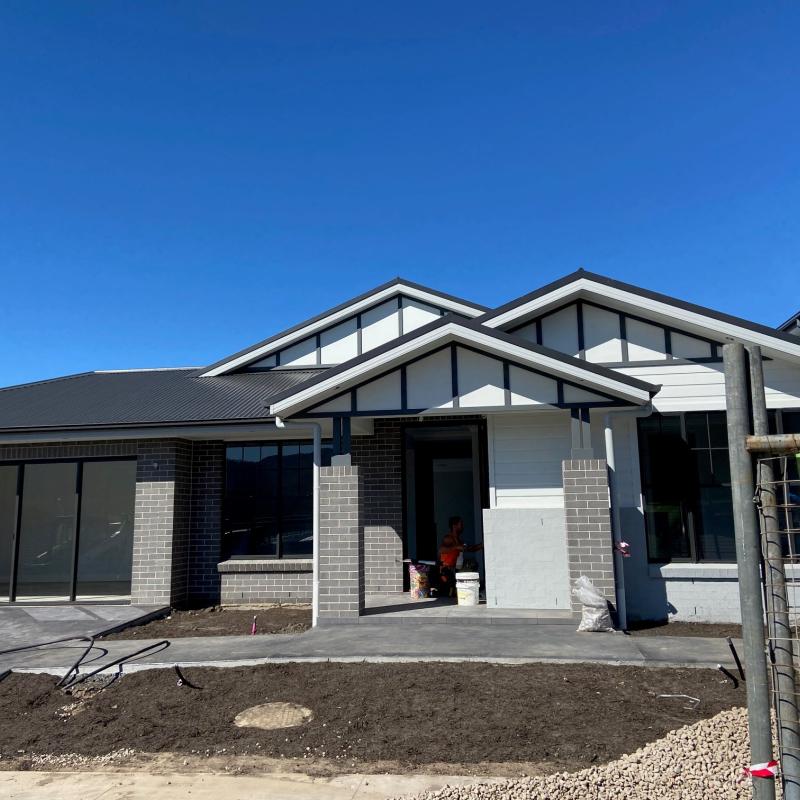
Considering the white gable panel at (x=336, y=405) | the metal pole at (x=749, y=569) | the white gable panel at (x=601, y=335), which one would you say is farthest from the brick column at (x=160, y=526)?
the metal pole at (x=749, y=569)

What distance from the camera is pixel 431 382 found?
32.3ft

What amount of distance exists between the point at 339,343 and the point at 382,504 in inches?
179

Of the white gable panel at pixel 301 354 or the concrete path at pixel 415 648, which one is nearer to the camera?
the concrete path at pixel 415 648

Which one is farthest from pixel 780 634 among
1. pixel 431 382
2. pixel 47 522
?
pixel 47 522

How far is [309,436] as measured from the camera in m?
12.6

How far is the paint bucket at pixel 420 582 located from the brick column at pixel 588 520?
9.44ft

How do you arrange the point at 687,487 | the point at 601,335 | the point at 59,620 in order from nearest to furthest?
the point at 687,487
the point at 601,335
the point at 59,620

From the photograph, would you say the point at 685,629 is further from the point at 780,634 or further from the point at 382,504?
the point at 780,634

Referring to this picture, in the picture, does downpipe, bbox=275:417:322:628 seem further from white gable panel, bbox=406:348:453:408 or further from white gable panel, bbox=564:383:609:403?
white gable panel, bbox=564:383:609:403

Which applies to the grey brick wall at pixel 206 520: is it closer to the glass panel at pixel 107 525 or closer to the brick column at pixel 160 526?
the brick column at pixel 160 526

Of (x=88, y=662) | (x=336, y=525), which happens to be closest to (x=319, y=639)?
(x=336, y=525)

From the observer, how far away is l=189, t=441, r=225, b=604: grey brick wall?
41.9ft

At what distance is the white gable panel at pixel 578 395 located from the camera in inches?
373

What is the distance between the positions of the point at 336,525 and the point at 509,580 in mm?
2768
